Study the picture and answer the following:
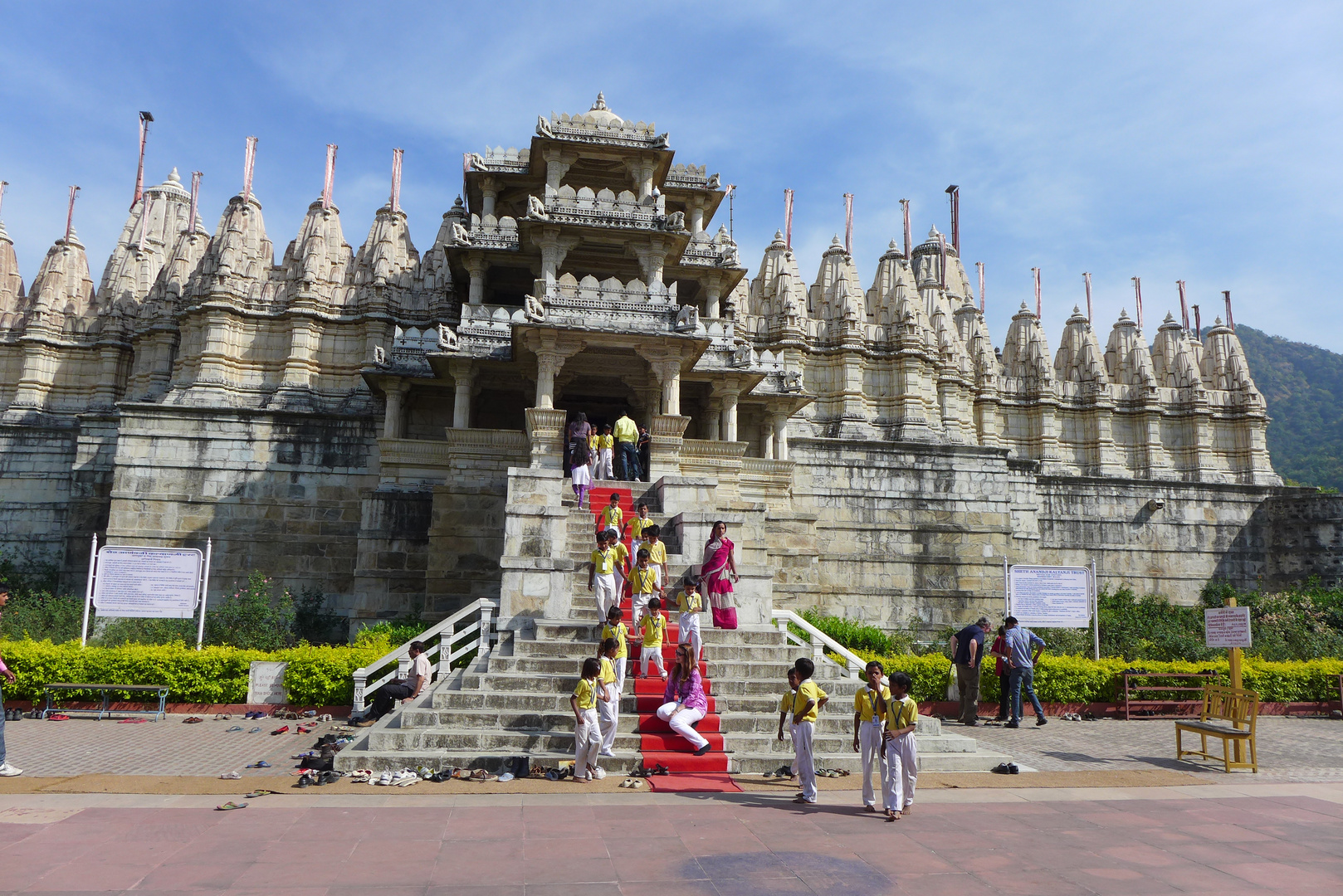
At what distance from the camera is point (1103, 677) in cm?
1722

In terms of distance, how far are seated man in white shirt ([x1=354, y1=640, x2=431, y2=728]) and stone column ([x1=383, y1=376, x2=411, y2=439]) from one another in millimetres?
11282

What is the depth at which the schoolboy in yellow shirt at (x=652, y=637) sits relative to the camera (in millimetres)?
12125

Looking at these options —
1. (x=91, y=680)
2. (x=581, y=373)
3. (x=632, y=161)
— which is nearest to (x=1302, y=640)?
(x=581, y=373)

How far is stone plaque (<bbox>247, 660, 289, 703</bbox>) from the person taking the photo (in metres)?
15.6

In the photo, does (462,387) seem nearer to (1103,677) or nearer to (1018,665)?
(1018,665)

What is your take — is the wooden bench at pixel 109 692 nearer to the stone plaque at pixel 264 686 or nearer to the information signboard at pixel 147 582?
the stone plaque at pixel 264 686

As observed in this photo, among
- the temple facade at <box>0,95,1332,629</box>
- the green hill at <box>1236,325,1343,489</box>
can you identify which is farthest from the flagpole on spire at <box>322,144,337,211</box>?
the green hill at <box>1236,325,1343,489</box>

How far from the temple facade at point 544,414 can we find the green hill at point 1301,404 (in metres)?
62.7

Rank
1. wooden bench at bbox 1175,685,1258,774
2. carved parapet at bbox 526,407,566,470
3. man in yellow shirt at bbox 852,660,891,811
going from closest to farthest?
man in yellow shirt at bbox 852,660,891,811 < wooden bench at bbox 1175,685,1258,774 < carved parapet at bbox 526,407,566,470

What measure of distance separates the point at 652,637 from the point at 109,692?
34.2 ft

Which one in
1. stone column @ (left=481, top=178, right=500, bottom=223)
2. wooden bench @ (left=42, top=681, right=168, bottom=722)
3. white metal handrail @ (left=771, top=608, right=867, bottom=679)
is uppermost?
stone column @ (left=481, top=178, right=500, bottom=223)

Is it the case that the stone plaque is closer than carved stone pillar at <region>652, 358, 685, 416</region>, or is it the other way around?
the stone plaque

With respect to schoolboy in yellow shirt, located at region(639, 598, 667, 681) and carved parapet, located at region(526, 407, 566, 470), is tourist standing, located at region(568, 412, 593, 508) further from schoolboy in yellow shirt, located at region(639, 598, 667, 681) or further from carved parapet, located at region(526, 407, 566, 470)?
schoolboy in yellow shirt, located at region(639, 598, 667, 681)

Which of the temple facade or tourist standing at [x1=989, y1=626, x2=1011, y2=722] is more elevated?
the temple facade
